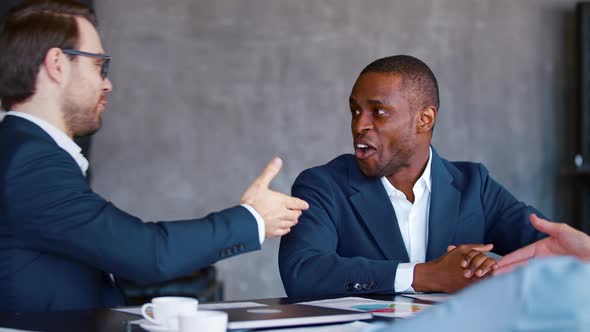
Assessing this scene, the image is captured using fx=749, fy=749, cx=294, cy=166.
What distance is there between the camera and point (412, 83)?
2.55m

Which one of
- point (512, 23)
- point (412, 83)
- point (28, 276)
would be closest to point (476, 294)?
point (28, 276)

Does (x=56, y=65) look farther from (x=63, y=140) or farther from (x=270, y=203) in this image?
(x=270, y=203)

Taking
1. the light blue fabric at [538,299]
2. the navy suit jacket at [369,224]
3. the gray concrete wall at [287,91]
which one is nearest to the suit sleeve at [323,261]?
the navy suit jacket at [369,224]

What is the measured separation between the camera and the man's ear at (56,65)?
172 centimetres

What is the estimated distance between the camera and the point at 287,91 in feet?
16.4

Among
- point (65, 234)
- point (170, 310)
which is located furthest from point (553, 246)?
point (65, 234)

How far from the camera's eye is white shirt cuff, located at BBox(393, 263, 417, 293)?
2.02 meters

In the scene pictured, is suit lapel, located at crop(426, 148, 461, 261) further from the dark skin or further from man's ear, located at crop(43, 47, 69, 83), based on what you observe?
man's ear, located at crop(43, 47, 69, 83)

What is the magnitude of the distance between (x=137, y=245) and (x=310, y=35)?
12.1 ft

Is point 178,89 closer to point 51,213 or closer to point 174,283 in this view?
point 174,283

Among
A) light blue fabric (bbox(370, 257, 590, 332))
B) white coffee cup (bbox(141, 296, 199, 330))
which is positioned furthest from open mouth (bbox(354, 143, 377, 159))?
light blue fabric (bbox(370, 257, 590, 332))

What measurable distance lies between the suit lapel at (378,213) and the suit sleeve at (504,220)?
0.37 metres

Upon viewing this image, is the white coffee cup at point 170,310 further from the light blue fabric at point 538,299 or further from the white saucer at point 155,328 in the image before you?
the light blue fabric at point 538,299

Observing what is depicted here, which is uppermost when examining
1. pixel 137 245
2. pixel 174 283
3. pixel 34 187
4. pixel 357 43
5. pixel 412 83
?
pixel 357 43
